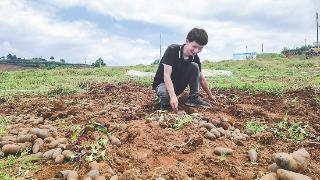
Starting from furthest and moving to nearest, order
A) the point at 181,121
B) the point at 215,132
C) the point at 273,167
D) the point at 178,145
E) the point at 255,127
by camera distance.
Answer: the point at 255,127, the point at 181,121, the point at 215,132, the point at 178,145, the point at 273,167

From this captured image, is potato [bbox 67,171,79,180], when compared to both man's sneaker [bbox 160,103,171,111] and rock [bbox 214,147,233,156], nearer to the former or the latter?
rock [bbox 214,147,233,156]

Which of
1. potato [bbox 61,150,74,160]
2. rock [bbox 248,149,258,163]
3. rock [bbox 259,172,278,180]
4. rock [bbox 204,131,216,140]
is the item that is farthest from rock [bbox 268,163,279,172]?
potato [bbox 61,150,74,160]

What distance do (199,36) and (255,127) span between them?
1.42 meters

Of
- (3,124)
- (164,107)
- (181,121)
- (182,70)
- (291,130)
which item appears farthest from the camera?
(182,70)

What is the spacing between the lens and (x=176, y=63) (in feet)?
21.2

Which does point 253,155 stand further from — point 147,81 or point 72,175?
point 147,81

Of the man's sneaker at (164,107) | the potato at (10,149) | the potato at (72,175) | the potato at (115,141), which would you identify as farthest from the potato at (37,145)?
the man's sneaker at (164,107)

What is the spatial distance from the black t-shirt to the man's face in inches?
7.5

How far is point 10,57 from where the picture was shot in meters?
40.1

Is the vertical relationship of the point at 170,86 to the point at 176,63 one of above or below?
below

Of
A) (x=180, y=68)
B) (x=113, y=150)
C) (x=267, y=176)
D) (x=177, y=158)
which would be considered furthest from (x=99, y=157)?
(x=180, y=68)

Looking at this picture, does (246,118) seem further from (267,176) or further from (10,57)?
(10,57)

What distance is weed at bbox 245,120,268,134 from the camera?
5184mm

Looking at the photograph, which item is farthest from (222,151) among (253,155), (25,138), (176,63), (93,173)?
(176,63)
